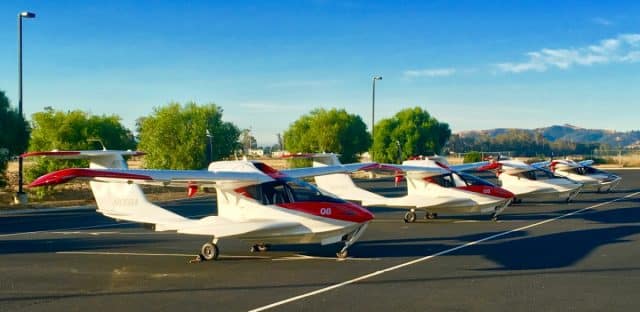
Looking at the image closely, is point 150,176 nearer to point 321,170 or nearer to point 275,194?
point 275,194

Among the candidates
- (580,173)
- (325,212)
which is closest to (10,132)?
(325,212)

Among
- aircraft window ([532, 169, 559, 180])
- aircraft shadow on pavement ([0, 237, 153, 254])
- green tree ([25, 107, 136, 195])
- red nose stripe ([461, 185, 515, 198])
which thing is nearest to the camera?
aircraft shadow on pavement ([0, 237, 153, 254])

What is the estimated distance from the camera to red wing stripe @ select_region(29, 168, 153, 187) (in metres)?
12.2

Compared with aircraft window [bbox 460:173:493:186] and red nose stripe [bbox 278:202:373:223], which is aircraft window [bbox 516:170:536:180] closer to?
aircraft window [bbox 460:173:493:186]

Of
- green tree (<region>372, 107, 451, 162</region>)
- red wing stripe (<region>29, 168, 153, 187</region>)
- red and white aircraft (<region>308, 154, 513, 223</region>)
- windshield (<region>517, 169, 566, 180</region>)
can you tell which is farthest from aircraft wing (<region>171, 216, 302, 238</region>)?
green tree (<region>372, 107, 451, 162</region>)

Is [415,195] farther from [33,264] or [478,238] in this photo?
[33,264]

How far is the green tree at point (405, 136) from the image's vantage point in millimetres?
69125

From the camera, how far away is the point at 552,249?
16328 mm

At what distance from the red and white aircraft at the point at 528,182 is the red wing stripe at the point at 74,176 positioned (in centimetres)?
1993

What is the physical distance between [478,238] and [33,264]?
12.0 meters

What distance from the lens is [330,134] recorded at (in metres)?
60.7

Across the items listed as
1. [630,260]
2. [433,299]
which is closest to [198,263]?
[433,299]

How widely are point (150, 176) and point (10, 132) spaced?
20.9 metres

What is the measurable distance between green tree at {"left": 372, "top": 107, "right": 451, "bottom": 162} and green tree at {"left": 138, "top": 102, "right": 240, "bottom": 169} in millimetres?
25210
